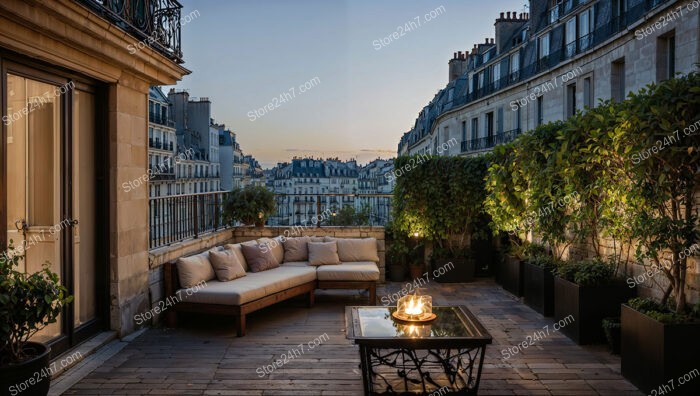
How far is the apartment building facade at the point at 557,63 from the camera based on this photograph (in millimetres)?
13789

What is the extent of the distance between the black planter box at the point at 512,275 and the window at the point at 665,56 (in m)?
8.97

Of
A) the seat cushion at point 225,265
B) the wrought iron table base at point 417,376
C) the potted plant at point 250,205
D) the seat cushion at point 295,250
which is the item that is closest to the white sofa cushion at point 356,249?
the seat cushion at point 295,250

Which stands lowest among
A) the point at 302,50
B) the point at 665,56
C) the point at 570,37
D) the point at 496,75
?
the point at 302,50

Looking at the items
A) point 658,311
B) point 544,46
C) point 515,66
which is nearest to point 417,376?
point 658,311

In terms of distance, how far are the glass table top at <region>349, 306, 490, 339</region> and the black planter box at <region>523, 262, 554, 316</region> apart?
2123mm

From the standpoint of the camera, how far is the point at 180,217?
22.8 ft

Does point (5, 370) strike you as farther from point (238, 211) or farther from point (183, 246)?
point (238, 211)

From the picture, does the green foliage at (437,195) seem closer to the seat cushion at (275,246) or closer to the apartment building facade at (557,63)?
the seat cushion at (275,246)

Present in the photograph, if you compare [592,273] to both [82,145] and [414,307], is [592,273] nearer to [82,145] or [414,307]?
[414,307]

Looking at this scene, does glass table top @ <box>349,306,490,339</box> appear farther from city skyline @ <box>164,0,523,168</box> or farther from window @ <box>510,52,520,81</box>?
window @ <box>510,52,520,81</box>

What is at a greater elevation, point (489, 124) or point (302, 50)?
point (489, 124)

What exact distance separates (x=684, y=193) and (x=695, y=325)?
1030 mm

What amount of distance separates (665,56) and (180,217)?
13.3 metres

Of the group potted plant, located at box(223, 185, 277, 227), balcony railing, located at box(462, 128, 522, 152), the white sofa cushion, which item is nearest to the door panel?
potted plant, located at box(223, 185, 277, 227)
